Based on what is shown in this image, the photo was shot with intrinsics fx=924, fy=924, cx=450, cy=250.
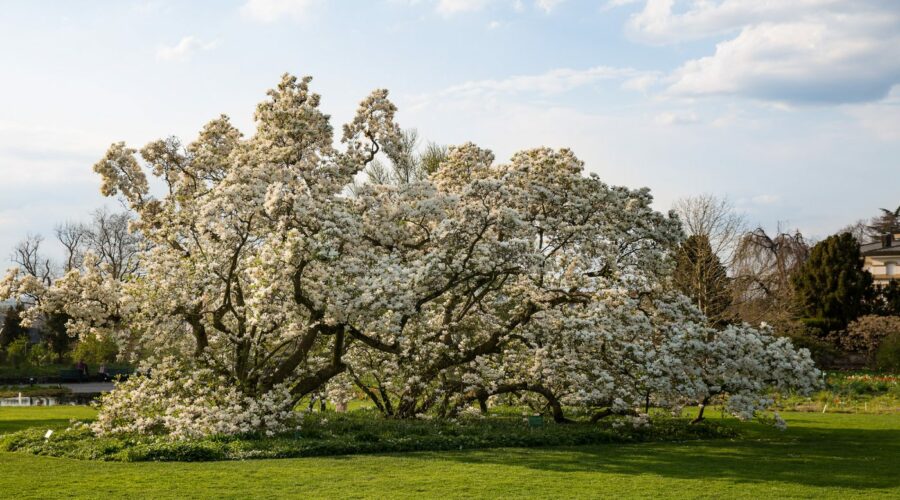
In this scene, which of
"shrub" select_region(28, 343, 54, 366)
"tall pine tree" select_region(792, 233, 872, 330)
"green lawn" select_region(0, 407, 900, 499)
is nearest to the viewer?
"green lawn" select_region(0, 407, 900, 499)

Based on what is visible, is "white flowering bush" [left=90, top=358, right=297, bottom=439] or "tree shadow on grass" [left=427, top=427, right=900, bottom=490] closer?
"tree shadow on grass" [left=427, top=427, right=900, bottom=490]

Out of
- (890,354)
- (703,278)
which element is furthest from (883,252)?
(703,278)

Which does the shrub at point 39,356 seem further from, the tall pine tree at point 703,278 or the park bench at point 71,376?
the tall pine tree at point 703,278

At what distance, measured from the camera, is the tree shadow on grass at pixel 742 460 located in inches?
655

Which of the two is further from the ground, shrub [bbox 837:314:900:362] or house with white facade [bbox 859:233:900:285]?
house with white facade [bbox 859:233:900:285]

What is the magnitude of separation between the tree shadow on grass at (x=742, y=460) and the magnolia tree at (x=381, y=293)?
1279 mm

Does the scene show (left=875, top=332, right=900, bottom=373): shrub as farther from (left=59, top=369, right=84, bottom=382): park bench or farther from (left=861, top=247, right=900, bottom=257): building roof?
(left=59, top=369, right=84, bottom=382): park bench

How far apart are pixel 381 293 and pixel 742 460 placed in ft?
27.1

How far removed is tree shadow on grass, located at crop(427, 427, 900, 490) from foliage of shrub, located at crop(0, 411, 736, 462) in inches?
35.5

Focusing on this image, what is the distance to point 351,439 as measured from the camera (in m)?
20.2

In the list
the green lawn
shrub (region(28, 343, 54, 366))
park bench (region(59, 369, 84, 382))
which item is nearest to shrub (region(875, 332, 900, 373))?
the green lawn

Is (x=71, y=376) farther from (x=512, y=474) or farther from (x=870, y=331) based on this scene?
(x=512, y=474)

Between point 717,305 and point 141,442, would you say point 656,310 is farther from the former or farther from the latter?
point 717,305

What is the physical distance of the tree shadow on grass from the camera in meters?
16.6
